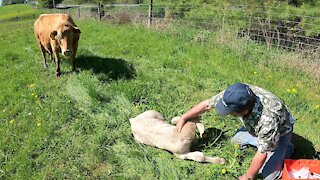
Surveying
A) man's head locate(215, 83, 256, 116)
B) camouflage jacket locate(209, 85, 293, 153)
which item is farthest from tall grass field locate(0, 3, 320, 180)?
man's head locate(215, 83, 256, 116)

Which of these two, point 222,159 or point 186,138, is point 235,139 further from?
point 186,138

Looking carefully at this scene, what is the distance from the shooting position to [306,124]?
463 cm

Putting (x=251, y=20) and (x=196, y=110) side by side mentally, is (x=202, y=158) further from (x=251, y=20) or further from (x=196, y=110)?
(x=251, y=20)

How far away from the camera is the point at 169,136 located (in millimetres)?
3988

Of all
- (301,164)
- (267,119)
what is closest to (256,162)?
(267,119)

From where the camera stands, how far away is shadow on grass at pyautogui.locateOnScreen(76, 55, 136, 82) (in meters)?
6.66

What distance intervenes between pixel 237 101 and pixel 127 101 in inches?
107

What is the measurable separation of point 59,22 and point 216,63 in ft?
11.9

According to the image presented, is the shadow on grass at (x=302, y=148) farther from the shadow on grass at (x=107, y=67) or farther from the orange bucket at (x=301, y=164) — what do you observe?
the shadow on grass at (x=107, y=67)

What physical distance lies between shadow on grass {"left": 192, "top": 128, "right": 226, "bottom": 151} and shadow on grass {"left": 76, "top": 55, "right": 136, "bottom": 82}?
2.69 meters

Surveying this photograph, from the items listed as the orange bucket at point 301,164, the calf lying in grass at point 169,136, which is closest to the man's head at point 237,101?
the orange bucket at point 301,164

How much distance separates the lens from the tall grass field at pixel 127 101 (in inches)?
154

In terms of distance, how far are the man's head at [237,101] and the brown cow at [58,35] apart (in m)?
4.59

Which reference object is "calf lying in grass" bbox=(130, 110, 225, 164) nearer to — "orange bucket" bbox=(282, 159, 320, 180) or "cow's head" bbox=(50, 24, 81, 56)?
"orange bucket" bbox=(282, 159, 320, 180)
